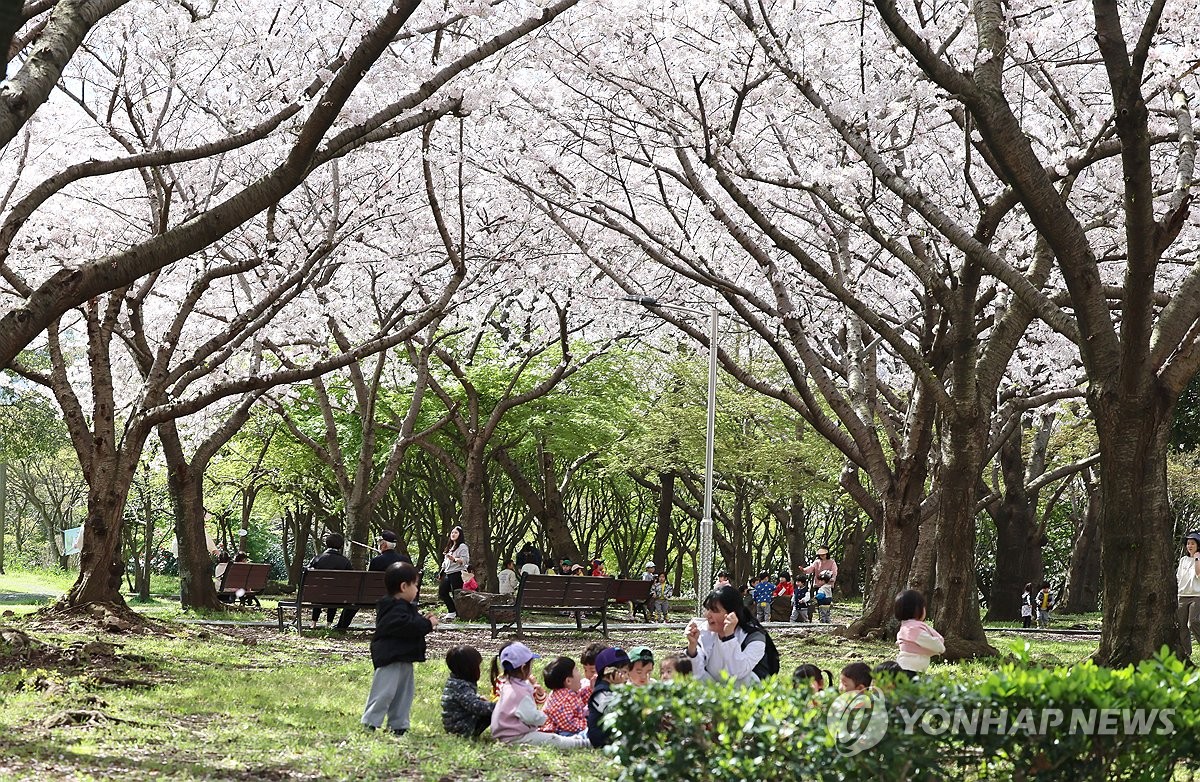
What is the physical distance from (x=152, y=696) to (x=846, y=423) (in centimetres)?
988

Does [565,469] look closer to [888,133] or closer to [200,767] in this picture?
[888,133]

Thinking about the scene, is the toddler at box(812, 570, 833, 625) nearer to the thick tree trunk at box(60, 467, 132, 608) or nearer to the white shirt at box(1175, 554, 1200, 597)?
the white shirt at box(1175, 554, 1200, 597)

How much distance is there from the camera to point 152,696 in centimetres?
898

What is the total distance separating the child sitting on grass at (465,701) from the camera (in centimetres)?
781

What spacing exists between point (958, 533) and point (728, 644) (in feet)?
24.2

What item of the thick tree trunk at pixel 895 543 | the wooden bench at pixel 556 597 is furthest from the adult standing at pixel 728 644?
the thick tree trunk at pixel 895 543

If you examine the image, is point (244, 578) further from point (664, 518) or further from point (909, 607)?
point (664, 518)

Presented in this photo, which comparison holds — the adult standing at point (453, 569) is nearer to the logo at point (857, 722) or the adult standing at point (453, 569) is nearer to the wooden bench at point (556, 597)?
the wooden bench at point (556, 597)

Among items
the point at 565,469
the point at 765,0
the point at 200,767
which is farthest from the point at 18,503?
the point at 200,767

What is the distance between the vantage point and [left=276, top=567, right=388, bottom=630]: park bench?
48.9ft

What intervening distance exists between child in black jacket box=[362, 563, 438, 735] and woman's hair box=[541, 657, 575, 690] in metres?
0.82

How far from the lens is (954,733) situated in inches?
181

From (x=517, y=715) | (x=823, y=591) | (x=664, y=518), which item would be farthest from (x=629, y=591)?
(x=664, y=518)

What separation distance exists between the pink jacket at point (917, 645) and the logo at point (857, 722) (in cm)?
351
